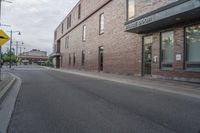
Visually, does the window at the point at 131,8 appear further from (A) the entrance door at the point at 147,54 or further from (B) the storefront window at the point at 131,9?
(A) the entrance door at the point at 147,54

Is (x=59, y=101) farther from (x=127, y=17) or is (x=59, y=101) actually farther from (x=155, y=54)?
(x=127, y=17)

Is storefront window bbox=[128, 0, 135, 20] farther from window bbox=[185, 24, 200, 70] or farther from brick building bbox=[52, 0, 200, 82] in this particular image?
window bbox=[185, 24, 200, 70]

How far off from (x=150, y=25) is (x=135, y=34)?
3.85 metres

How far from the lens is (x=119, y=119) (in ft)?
18.5

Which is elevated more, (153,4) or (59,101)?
(153,4)

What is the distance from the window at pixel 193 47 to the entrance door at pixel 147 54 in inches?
149

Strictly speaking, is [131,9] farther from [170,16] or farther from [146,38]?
[170,16]

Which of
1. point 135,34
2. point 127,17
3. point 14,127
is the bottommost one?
point 14,127

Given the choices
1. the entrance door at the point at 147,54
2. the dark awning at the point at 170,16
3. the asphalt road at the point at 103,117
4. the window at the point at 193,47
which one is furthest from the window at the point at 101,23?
the asphalt road at the point at 103,117

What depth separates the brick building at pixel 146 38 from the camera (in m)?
13.4

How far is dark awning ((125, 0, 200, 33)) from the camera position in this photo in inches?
454

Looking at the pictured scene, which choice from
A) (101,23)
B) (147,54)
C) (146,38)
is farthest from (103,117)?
(101,23)

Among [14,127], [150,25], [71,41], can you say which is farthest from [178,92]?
[71,41]

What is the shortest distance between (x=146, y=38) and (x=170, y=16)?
5248 mm
